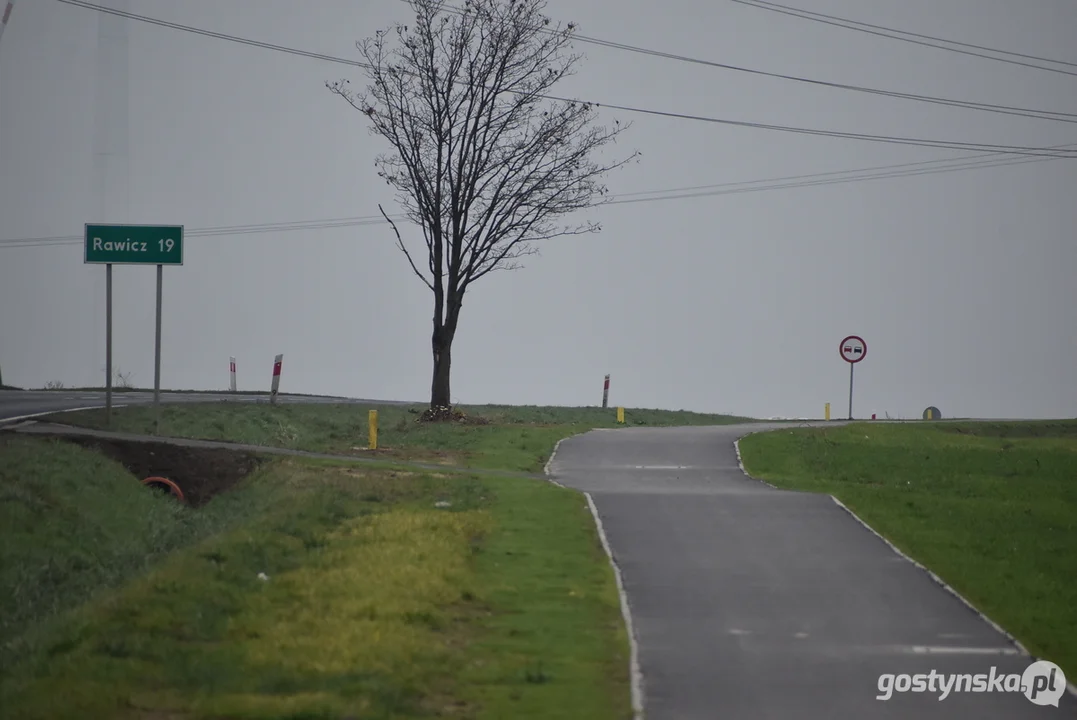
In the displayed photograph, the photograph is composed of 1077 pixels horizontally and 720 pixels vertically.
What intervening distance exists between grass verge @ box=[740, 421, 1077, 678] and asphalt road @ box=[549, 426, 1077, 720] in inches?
18.6

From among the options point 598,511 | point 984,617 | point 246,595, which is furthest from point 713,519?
point 246,595

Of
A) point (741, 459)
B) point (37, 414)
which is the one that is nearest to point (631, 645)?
point (741, 459)

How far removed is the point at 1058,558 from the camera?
52.3 feet

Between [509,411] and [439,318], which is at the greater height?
[439,318]

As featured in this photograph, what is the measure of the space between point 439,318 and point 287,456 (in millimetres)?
13465

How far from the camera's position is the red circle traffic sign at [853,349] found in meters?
40.1

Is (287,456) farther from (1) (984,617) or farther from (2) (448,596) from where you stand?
(1) (984,617)

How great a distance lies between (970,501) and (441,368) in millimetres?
17698

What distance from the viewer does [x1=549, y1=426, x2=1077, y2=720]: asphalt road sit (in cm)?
963

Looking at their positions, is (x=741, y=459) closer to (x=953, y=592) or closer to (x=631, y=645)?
(x=953, y=592)

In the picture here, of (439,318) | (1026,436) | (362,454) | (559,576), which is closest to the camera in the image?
(559,576)

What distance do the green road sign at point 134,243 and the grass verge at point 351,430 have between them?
3.39m

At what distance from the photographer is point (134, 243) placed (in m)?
25.7

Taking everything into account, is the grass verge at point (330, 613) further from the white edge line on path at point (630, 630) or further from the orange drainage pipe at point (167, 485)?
the orange drainage pipe at point (167, 485)
